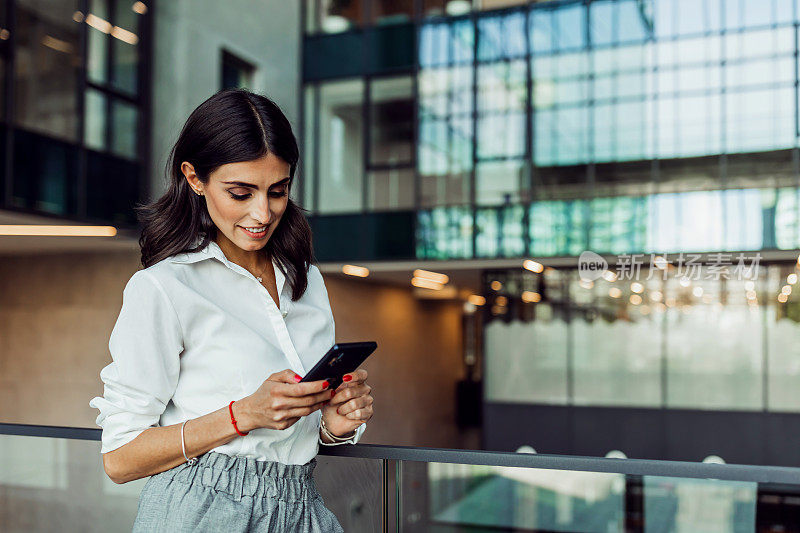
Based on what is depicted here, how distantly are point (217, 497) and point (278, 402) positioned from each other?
0.94 ft

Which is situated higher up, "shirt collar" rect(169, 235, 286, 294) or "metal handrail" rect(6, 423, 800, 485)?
"shirt collar" rect(169, 235, 286, 294)

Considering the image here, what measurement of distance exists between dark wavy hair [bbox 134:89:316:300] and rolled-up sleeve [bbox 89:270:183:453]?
13 cm

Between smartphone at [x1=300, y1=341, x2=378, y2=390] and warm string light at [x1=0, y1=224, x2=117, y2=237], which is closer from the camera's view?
smartphone at [x1=300, y1=341, x2=378, y2=390]

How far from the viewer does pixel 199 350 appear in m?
1.40

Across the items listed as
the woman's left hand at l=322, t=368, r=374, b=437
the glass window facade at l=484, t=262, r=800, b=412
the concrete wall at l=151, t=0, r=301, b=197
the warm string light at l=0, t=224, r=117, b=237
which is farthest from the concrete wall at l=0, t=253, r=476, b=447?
the woman's left hand at l=322, t=368, r=374, b=437

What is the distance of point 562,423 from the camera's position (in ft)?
44.8

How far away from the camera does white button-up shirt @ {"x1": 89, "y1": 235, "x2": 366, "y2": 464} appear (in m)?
1.34

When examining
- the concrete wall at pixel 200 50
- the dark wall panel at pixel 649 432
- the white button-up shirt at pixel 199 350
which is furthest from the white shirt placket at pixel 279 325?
the dark wall panel at pixel 649 432

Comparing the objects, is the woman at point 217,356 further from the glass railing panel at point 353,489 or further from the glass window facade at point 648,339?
the glass window facade at point 648,339

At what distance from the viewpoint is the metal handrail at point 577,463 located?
1785mm

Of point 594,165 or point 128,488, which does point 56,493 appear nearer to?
point 128,488

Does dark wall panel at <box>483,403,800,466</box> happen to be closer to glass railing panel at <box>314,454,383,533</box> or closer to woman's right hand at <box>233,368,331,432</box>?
glass railing panel at <box>314,454,383,533</box>

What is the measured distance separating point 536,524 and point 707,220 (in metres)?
5.69

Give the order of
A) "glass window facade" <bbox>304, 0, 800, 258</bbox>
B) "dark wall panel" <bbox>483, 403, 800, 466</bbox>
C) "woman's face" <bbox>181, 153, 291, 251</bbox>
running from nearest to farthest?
"woman's face" <bbox>181, 153, 291, 251</bbox> → "glass window facade" <bbox>304, 0, 800, 258</bbox> → "dark wall panel" <bbox>483, 403, 800, 466</bbox>
